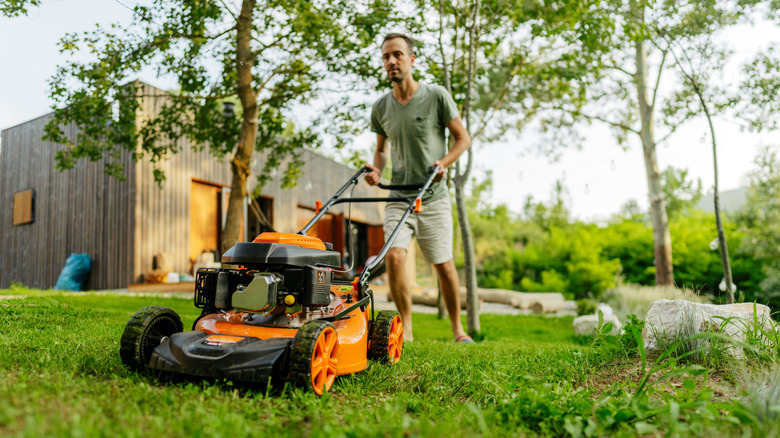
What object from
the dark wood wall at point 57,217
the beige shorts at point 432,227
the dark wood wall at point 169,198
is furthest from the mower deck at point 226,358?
the dark wood wall at point 57,217

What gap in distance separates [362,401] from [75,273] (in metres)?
A: 9.47

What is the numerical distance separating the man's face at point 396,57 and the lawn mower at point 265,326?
1667 mm

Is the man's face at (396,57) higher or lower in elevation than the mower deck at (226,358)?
higher

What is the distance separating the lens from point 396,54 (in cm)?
379

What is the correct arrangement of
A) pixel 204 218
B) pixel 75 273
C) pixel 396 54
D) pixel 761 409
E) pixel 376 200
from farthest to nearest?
pixel 204 218 < pixel 75 273 < pixel 396 54 < pixel 376 200 < pixel 761 409

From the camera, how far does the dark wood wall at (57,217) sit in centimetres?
966

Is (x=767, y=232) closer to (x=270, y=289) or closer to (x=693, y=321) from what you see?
(x=693, y=321)

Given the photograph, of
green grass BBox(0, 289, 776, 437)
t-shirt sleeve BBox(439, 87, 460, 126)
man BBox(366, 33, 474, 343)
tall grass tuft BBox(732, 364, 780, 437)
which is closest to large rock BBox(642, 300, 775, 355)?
green grass BBox(0, 289, 776, 437)

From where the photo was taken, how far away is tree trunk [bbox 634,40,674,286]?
468 inches

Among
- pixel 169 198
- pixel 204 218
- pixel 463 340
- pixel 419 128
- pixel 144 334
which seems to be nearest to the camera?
pixel 144 334

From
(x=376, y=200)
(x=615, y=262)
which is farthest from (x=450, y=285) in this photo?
(x=615, y=262)

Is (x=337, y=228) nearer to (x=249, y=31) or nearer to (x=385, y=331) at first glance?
(x=249, y=31)

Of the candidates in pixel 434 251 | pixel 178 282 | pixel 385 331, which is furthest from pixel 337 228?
pixel 385 331

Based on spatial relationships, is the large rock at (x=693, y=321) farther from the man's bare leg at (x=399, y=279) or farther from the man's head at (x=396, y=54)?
the man's head at (x=396, y=54)
